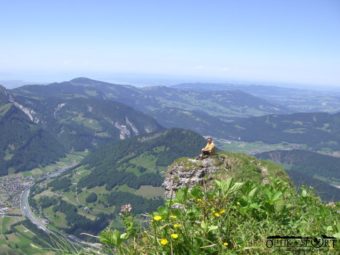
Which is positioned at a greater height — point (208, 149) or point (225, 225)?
point (225, 225)

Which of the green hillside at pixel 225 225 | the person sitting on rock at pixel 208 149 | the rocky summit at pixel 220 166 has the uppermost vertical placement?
the green hillside at pixel 225 225

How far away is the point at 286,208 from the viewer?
22.8 ft

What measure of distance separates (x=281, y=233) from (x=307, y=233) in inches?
17.8

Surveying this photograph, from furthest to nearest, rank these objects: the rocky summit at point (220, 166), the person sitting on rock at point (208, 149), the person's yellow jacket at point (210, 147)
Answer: the rocky summit at point (220, 166)
the person's yellow jacket at point (210, 147)
the person sitting on rock at point (208, 149)

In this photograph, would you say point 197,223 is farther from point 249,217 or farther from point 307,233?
point 307,233

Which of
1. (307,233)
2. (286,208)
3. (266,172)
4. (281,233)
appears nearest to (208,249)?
(281,233)

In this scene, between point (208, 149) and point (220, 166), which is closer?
point (208, 149)
